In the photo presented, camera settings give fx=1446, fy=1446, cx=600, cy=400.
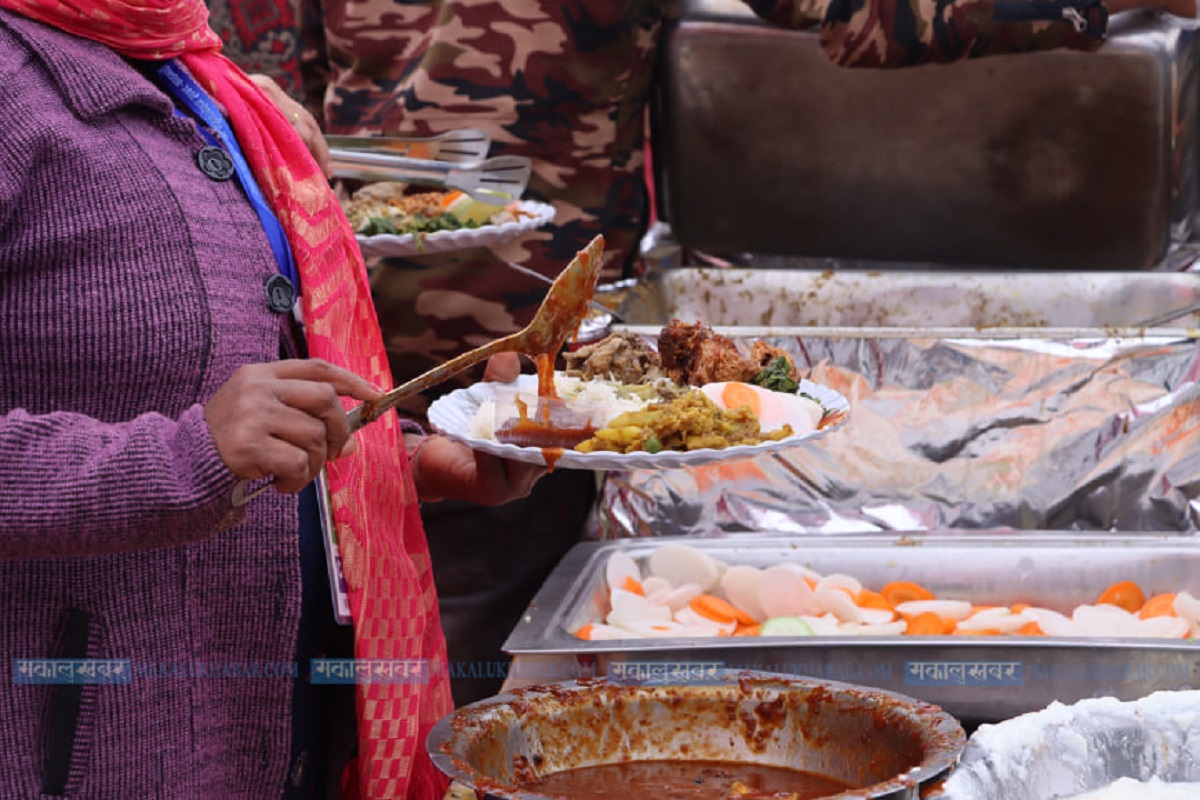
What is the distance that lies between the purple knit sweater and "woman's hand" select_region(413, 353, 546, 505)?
21cm

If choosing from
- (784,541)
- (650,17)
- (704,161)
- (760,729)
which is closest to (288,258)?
(760,729)

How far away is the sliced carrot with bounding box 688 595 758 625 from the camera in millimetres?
1605

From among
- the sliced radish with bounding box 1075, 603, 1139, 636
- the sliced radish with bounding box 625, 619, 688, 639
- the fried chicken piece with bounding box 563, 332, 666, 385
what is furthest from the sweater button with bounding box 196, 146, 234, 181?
the sliced radish with bounding box 1075, 603, 1139, 636

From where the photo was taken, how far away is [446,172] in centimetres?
178

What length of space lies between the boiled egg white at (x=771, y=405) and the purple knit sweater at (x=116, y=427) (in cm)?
36

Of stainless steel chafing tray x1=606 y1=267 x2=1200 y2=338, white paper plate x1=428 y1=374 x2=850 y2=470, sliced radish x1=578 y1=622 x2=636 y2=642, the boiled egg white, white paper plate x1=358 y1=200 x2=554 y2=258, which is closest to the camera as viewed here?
white paper plate x1=428 y1=374 x2=850 y2=470

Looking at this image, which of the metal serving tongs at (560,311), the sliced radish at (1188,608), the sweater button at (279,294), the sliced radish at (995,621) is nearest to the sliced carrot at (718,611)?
the sliced radish at (995,621)

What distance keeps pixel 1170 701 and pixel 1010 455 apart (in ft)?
2.60

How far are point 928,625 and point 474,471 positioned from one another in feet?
2.07

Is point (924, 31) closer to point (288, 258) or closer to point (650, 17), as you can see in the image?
point (650, 17)

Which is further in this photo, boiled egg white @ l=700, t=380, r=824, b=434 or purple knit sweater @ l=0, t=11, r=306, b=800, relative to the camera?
boiled egg white @ l=700, t=380, r=824, b=434

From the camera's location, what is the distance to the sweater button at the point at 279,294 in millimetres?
972

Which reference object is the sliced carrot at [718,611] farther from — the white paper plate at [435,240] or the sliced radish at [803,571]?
the white paper plate at [435,240]

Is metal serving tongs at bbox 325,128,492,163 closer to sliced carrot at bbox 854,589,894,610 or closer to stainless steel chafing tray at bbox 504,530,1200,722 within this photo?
stainless steel chafing tray at bbox 504,530,1200,722
